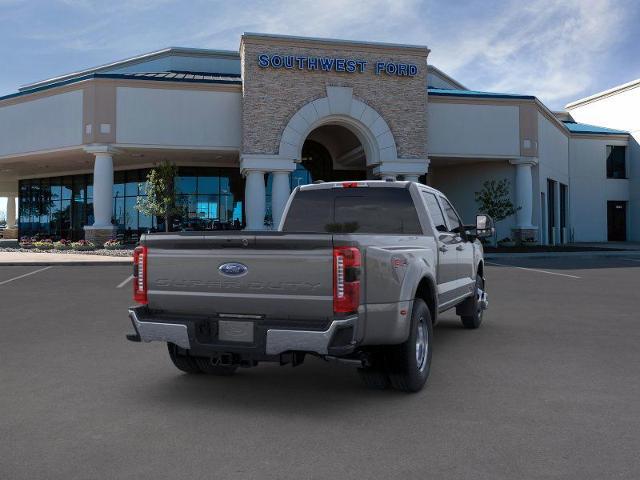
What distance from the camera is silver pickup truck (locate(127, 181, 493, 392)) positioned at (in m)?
4.59

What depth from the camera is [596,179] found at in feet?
139

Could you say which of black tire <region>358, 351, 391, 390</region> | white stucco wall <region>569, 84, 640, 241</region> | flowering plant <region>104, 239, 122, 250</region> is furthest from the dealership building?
black tire <region>358, 351, 391, 390</region>

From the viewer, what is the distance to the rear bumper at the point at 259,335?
452 centimetres

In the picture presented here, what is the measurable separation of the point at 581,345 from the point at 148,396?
5.24 metres

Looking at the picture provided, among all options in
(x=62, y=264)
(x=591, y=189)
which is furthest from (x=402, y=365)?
(x=591, y=189)

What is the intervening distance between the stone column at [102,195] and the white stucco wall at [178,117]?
1.14 metres

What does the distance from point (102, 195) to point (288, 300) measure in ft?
87.4

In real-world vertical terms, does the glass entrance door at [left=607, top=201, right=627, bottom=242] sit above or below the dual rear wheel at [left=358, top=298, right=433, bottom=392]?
above

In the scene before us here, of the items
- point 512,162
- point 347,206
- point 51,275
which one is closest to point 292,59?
point 512,162

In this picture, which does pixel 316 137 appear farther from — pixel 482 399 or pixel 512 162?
pixel 482 399

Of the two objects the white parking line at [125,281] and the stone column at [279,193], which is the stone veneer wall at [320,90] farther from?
the white parking line at [125,281]

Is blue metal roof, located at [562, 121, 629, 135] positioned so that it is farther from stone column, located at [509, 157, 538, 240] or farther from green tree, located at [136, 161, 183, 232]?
green tree, located at [136, 161, 183, 232]

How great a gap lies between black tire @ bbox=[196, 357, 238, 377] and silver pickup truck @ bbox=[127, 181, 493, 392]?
31 mm

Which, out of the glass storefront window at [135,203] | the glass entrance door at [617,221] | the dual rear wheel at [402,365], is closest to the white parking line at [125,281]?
→ the dual rear wheel at [402,365]
